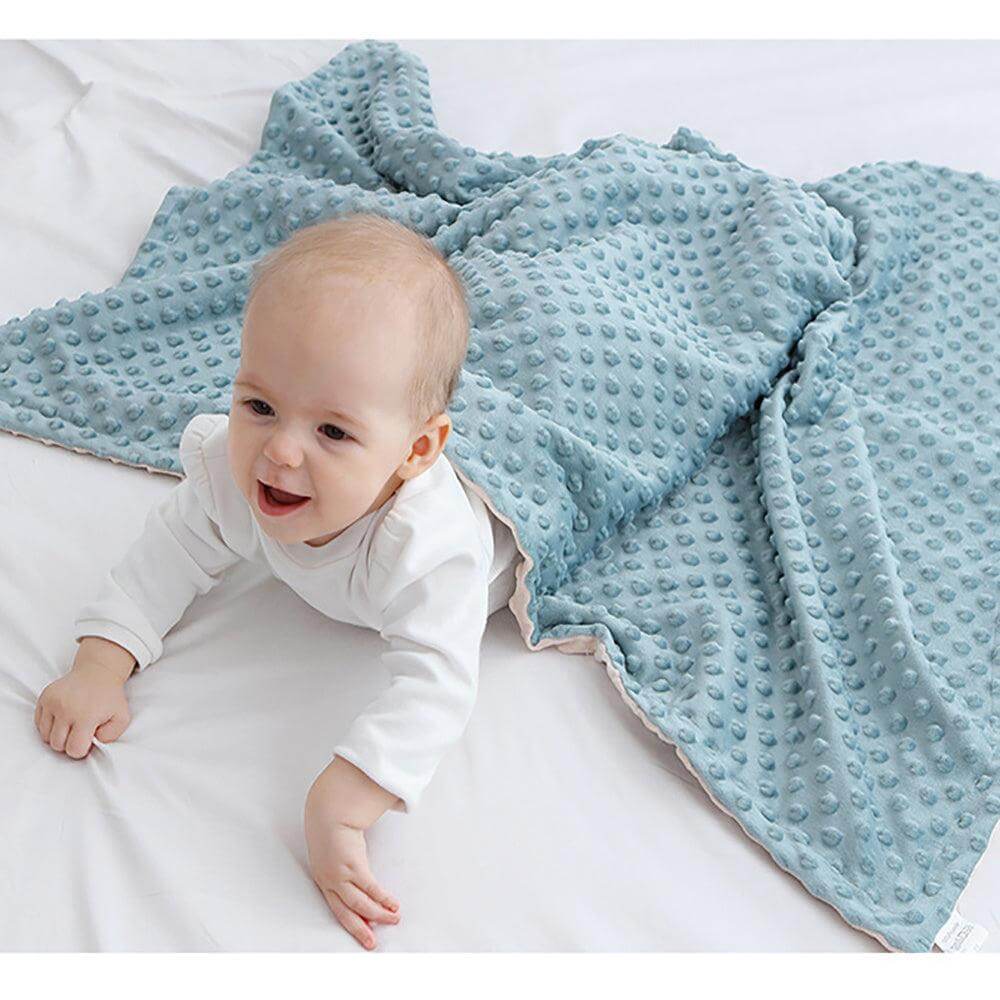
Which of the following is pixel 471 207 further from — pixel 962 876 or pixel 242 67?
pixel 962 876

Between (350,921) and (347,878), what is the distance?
3 cm

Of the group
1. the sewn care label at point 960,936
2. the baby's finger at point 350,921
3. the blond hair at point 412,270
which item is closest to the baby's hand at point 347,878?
the baby's finger at point 350,921

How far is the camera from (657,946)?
1.06 metres

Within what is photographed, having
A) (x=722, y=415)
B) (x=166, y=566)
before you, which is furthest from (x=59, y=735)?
(x=722, y=415)

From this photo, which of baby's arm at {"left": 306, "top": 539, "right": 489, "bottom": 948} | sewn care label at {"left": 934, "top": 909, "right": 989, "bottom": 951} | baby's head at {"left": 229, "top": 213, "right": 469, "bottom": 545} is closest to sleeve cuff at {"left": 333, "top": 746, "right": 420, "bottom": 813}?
baby's arm at {"left": 306, "top": 539, "right": 489, "bottom": 948}

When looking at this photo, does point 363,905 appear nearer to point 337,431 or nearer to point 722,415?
point 337,431

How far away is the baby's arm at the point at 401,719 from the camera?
3.44 feet

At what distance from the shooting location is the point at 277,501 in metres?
1.08

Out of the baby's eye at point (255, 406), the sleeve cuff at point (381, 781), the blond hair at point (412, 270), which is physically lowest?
the sleeve cuff at point (381, 781)

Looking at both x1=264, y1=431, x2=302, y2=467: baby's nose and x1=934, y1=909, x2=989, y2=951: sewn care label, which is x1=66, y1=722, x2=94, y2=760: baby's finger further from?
x1=934, y1=909, x2=989, y2=951: sewn care label

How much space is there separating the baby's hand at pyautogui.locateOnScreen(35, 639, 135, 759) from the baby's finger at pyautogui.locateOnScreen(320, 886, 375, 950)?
0.23 meters

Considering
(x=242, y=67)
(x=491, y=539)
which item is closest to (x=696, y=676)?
(x=491, y=539)

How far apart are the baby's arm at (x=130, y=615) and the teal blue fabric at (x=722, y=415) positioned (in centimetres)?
17

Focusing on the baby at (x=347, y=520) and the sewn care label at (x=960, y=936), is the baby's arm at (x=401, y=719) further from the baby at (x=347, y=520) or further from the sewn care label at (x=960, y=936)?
the sewn care label at (x=960, y=936)
